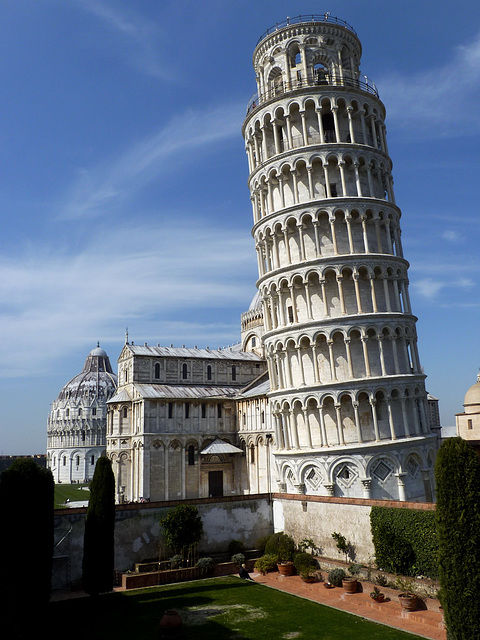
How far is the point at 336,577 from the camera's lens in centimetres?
2292

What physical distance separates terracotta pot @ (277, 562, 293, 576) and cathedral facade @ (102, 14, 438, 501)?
7.51 metres

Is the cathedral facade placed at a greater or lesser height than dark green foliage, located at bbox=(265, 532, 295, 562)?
greater

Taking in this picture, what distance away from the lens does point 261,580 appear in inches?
997

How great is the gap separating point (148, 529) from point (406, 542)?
13350mm

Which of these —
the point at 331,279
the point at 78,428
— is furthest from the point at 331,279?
the point at 78,428

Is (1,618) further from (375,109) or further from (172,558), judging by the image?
(375,109)

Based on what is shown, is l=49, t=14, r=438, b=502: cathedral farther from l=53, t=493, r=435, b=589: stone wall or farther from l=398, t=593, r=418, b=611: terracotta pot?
l=398, t=593, r=418, b=611: terracotta pot

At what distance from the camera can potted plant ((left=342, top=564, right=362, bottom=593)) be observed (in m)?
21.9

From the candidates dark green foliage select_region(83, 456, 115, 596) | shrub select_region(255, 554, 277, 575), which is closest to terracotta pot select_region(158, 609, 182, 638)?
dark green foliage select_region(83, 456, 115, 596)

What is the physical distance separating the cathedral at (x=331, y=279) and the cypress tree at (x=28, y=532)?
18645 mm

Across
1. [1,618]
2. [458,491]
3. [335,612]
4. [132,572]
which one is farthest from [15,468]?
[458,491]

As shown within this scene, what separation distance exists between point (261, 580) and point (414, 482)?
13.1 meters

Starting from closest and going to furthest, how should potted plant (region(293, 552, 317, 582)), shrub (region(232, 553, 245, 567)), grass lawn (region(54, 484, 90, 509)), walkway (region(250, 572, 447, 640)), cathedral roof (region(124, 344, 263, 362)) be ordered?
walkway (region(250, 572, 447, 640)) < potted plant (region(293, 552, 317, 582)) < shrub (region(232, 553, 245, 567)) < cathedral roof (region(124, 344, 263, 362)) < grass lawn (region(54, 484, 90, 509))

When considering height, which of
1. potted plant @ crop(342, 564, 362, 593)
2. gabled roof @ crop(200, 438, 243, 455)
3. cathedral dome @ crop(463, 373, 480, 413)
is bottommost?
potted plant @ crop(342, 564, 362, 593)
